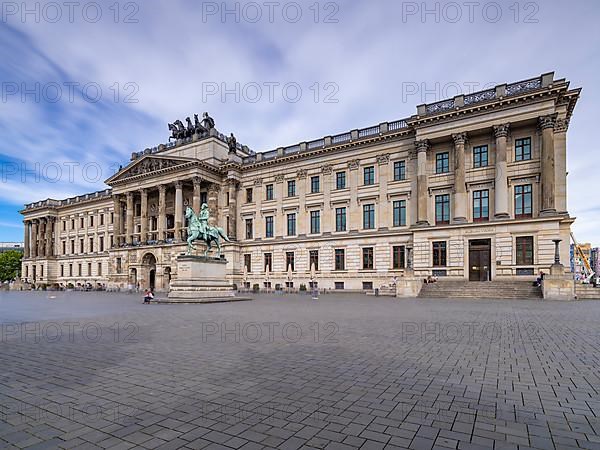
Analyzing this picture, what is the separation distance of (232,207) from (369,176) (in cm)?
2067

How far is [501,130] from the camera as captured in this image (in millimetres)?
35562

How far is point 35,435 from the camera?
14.0ft

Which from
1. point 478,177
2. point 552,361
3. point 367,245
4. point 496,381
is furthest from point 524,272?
point 496,381

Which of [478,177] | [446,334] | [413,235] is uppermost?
[478,177]

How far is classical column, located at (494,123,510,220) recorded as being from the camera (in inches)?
1394

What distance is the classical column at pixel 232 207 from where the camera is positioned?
5350 cm

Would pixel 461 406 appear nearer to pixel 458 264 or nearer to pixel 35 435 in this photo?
pixel 35 435

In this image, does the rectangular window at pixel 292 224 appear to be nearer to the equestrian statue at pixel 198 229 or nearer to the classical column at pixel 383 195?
the classical column at pixel 383 195

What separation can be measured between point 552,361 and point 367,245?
3690cm

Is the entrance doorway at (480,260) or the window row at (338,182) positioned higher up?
the window row at (338,182)

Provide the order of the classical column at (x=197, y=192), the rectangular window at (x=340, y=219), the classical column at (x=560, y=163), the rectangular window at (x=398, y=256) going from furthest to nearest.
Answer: the classical column at (x=197, y=192) < the rectangular window at (x=340, y=219) < the rectangular window at (x=398, y=256) < the classical column at (x=560, y=163)

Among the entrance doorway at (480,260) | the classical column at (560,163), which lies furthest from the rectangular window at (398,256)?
the classical column at (560,163)

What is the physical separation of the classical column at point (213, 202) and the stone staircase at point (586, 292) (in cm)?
4325

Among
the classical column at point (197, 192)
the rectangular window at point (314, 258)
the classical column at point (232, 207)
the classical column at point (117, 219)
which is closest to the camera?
the rectangular window at point (314, 258)
